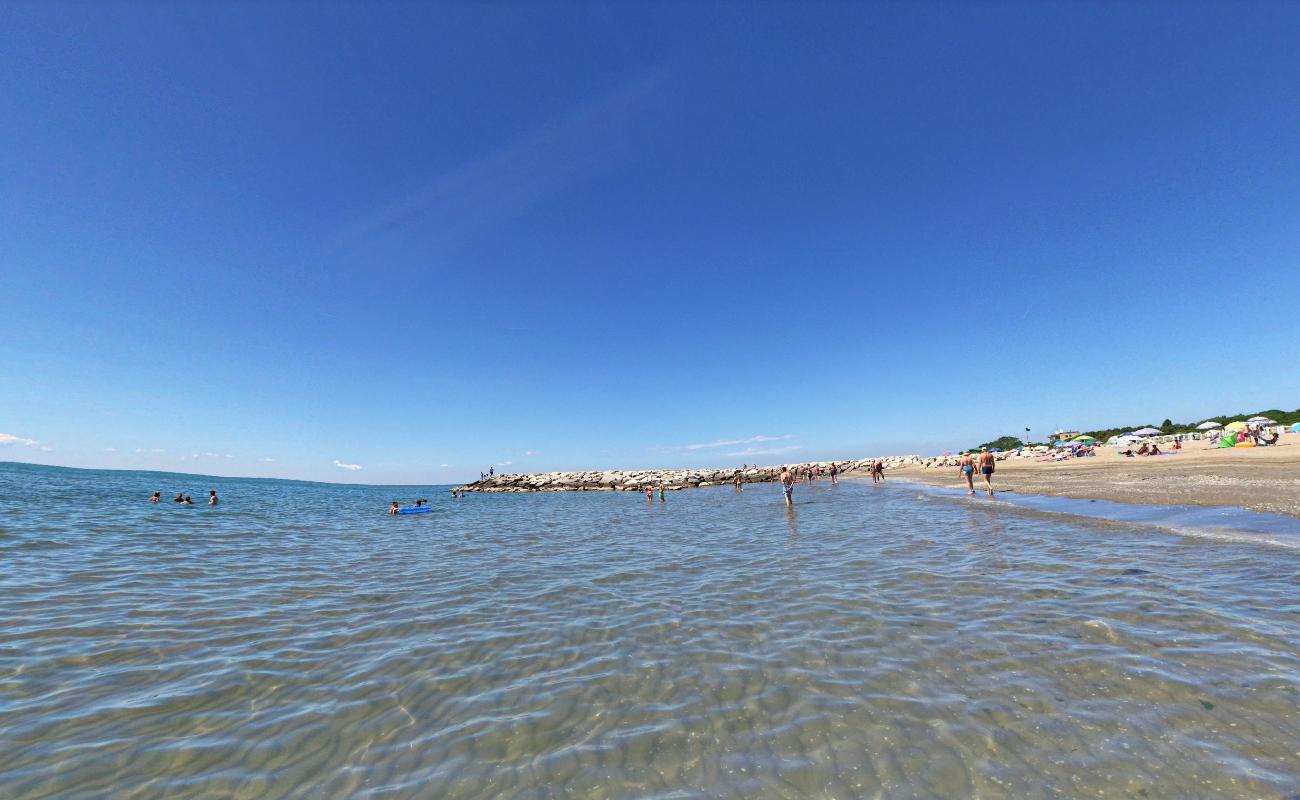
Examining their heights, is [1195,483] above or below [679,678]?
above

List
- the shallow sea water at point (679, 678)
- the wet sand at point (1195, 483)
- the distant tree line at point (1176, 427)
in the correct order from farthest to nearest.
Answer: the distant tree line at point (1176, 427) → the wet sand at point (1195, 483) → the shallow sea water at point (679, 678)

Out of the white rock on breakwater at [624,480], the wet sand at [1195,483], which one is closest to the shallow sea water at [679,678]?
the wet sand at [1195,483]

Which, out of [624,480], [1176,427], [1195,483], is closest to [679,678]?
[1195,483]

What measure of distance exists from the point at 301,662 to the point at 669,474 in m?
83.3

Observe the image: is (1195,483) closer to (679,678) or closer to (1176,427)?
(679,678)

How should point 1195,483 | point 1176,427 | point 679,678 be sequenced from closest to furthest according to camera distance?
point 679,678
point 1195,483
point 1176,427

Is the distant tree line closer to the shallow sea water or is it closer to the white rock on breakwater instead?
the white rock on breakwater

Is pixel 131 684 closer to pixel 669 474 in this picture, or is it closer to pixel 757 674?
pixel 757 674

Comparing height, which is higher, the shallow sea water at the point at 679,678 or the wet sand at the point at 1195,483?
the wet sand at the point at 1195,483

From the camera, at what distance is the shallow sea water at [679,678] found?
4.43 m

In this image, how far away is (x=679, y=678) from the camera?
639 cm

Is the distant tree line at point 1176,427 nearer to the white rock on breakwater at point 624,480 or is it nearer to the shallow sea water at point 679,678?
the white rock on breakwater at point 624,480

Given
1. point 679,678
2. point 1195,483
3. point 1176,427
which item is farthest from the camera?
point 1176,427

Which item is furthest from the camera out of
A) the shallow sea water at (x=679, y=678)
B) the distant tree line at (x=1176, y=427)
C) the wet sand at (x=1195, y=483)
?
the distant tree line at (x=1176, y=427)
